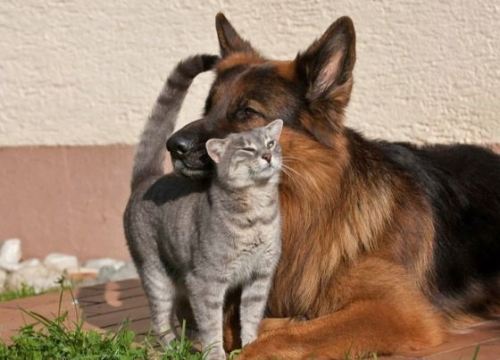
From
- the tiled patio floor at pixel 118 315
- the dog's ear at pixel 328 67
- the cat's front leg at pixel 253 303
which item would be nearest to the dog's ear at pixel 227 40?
the dog's ear at pixel 328 67

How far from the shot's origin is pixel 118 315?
6.33 metres

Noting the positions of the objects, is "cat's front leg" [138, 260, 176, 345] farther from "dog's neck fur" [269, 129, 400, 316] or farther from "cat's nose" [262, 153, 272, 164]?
"cat's nose" [262, 153, 272, 164]

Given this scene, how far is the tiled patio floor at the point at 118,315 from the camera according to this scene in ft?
16.0

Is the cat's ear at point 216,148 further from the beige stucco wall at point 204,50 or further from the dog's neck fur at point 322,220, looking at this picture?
the beige stucco wall at point 204,50

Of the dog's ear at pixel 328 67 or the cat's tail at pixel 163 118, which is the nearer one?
the dog's ear at pixel 328 67

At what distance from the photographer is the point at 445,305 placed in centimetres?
543

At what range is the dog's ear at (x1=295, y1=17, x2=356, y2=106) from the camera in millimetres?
5098

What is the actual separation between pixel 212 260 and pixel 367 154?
1329mm

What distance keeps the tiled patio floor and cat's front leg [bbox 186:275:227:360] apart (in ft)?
2.89

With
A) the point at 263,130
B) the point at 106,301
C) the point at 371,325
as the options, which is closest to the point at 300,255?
the point at 371,325

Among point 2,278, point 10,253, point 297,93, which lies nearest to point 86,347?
point 297,93

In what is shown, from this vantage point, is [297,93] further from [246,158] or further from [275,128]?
[246,158]

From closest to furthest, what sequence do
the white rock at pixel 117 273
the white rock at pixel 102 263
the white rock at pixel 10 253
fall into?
the white rock at pixel 117 273
the white rock at pixel 102 263
the white rock at pixel 10 253

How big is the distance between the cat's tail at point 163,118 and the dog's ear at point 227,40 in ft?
→ 1.03
